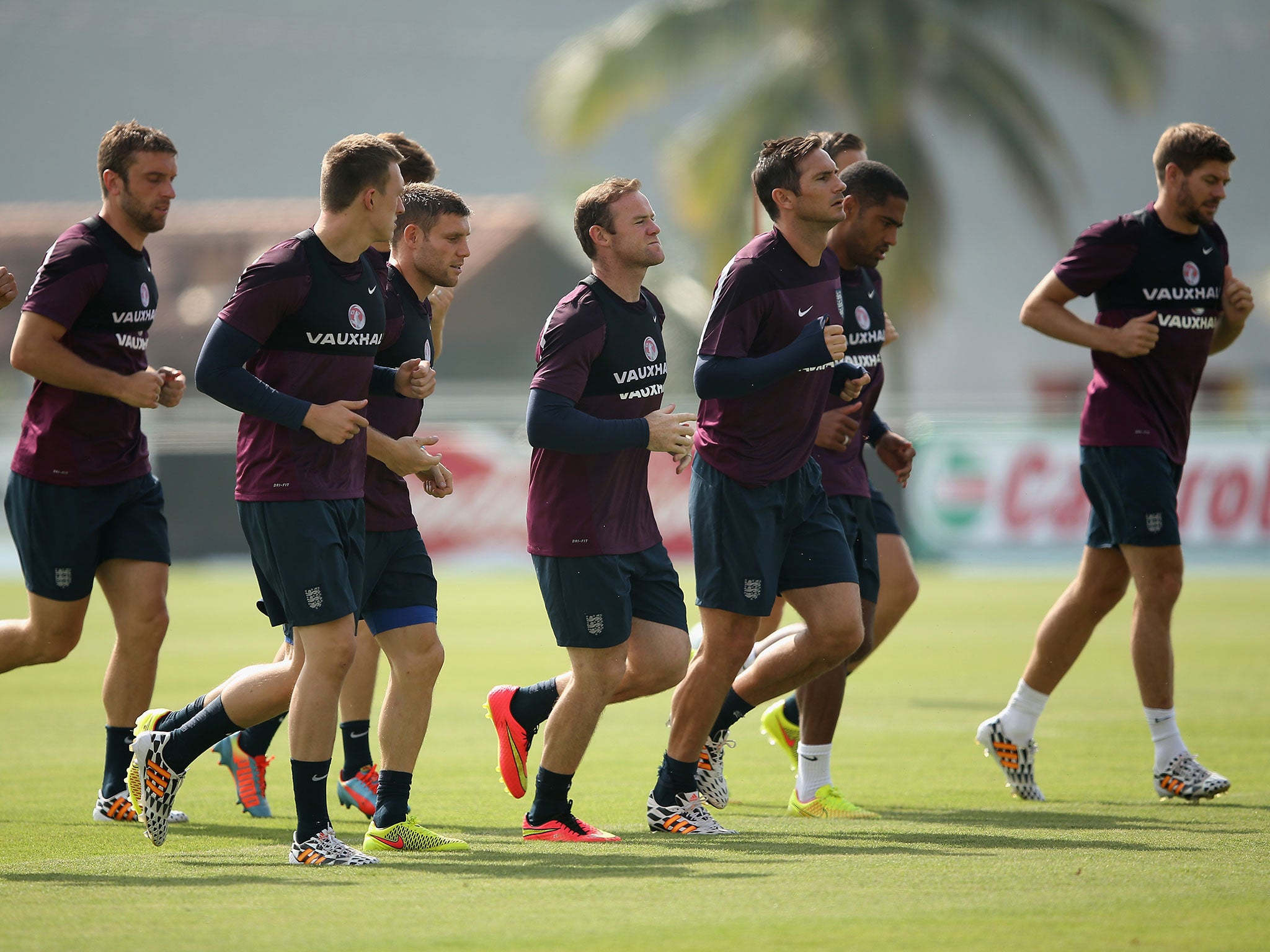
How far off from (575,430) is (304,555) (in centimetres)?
105

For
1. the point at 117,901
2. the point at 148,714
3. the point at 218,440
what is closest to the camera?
the point at 117,901

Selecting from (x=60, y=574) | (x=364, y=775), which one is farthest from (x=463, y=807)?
(x=60, y=574)

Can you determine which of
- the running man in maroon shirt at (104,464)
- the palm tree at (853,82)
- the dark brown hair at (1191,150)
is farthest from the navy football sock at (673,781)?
the palm tree at (853,82)

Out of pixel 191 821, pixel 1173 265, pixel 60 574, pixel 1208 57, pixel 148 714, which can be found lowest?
pixel 191 821

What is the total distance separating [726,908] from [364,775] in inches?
110

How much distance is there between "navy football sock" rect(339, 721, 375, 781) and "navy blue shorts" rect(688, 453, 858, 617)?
1624 mm

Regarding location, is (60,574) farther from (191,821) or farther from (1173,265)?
(1173,265)

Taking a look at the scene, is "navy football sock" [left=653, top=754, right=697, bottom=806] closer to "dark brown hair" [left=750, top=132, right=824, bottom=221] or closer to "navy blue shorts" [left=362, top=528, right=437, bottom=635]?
"navy blue shorts" [left=362, top=528, right=437, bottom=635]

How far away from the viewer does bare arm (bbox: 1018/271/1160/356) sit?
7805 millimetres

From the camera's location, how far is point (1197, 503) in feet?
72.9

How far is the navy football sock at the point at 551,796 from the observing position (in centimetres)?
649

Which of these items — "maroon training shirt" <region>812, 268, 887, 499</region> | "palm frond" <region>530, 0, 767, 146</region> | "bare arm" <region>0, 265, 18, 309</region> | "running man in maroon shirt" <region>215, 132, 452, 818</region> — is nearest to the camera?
"bare arm" <region>0, 265, 18, 309</region>

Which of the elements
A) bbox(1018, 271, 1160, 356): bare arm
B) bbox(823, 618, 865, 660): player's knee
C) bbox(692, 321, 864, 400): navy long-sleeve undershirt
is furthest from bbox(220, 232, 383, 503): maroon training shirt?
bbox(1018, 271, 1160, 356): bare arm

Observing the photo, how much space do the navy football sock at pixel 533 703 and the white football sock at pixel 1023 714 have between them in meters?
2.10
